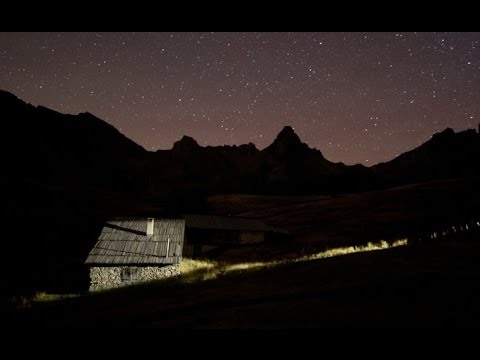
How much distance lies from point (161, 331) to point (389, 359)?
4.20ft

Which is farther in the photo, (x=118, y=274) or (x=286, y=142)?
(x=286, y=142)

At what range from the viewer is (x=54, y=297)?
22062 millimetres

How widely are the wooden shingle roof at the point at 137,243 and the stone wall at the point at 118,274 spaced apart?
49 cm

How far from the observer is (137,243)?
2788 cm

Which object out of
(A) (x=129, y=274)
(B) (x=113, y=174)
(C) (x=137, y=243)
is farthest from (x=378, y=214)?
(B) (x=113, y=174)

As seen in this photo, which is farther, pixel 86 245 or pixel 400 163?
pixel 400 163

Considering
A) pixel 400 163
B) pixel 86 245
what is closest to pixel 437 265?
pixel 86 245

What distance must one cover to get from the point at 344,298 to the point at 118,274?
22.9 metres

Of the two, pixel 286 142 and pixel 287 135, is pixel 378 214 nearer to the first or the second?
pixel 286 142

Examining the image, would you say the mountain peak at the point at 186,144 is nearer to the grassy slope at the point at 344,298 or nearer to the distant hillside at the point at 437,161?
the distant hillside at the point at 437,161

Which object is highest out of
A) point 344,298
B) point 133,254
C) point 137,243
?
point 344,298

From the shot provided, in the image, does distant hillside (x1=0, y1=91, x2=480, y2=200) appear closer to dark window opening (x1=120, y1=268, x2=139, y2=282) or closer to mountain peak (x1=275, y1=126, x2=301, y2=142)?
mountain peak (x1=275, y1=126, x2=301, y2=142)
